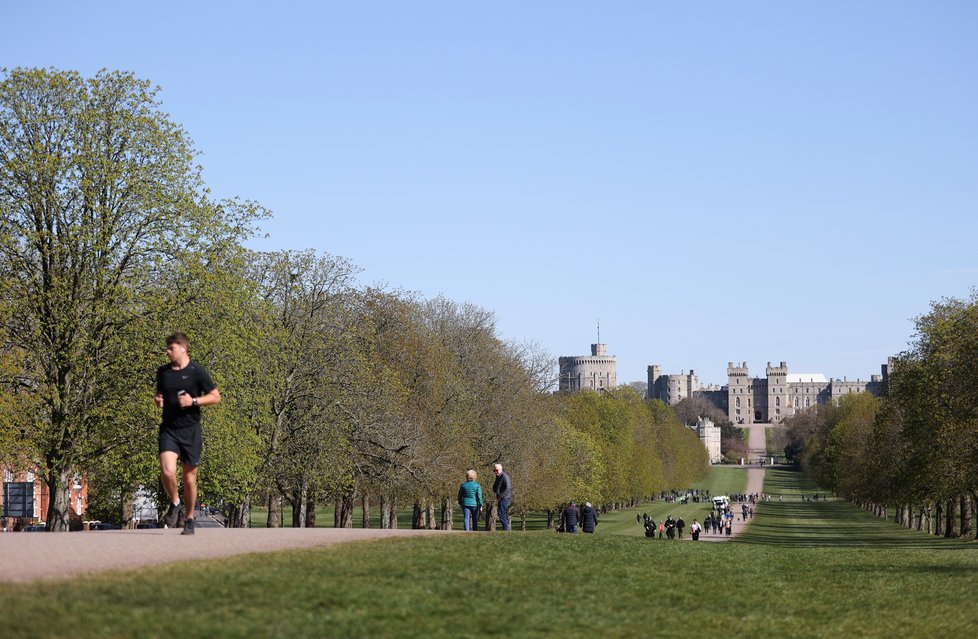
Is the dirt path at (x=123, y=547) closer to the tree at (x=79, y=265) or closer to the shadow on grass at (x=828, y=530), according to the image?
the tree at (x=79, y=265)

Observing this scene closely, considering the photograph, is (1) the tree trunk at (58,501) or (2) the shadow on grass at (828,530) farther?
(2) the shadow on grass at (828,530)

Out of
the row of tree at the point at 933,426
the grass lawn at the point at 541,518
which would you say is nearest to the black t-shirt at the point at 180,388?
the row of tree at the point at 933,426

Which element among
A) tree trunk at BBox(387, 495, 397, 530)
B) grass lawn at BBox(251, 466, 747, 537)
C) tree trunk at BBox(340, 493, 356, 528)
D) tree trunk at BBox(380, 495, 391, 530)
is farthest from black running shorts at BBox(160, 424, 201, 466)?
grass lawn at BBox(251, 466, 747, 537)

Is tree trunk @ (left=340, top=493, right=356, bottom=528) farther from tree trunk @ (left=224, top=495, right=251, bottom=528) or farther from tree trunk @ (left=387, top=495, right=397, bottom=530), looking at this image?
tree trunk @ (left=224, top=495, right=251, bottom=528)

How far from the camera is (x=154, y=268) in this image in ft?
131

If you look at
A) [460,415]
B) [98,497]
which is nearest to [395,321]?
[460,415]

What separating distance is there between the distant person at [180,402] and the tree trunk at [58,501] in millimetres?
20181

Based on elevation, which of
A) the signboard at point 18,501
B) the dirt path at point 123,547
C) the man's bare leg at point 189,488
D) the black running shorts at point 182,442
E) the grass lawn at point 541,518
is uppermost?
the black running shorts at point 182,442

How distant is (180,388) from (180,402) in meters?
0.20

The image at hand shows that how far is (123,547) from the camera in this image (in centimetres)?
1833

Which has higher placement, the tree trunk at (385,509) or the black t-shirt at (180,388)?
the black t-shirt at (180,388)

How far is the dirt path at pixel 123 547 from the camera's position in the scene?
15773mm

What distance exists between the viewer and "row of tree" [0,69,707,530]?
38.0 meters

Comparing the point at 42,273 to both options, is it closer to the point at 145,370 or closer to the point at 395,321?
the point at 145,370
